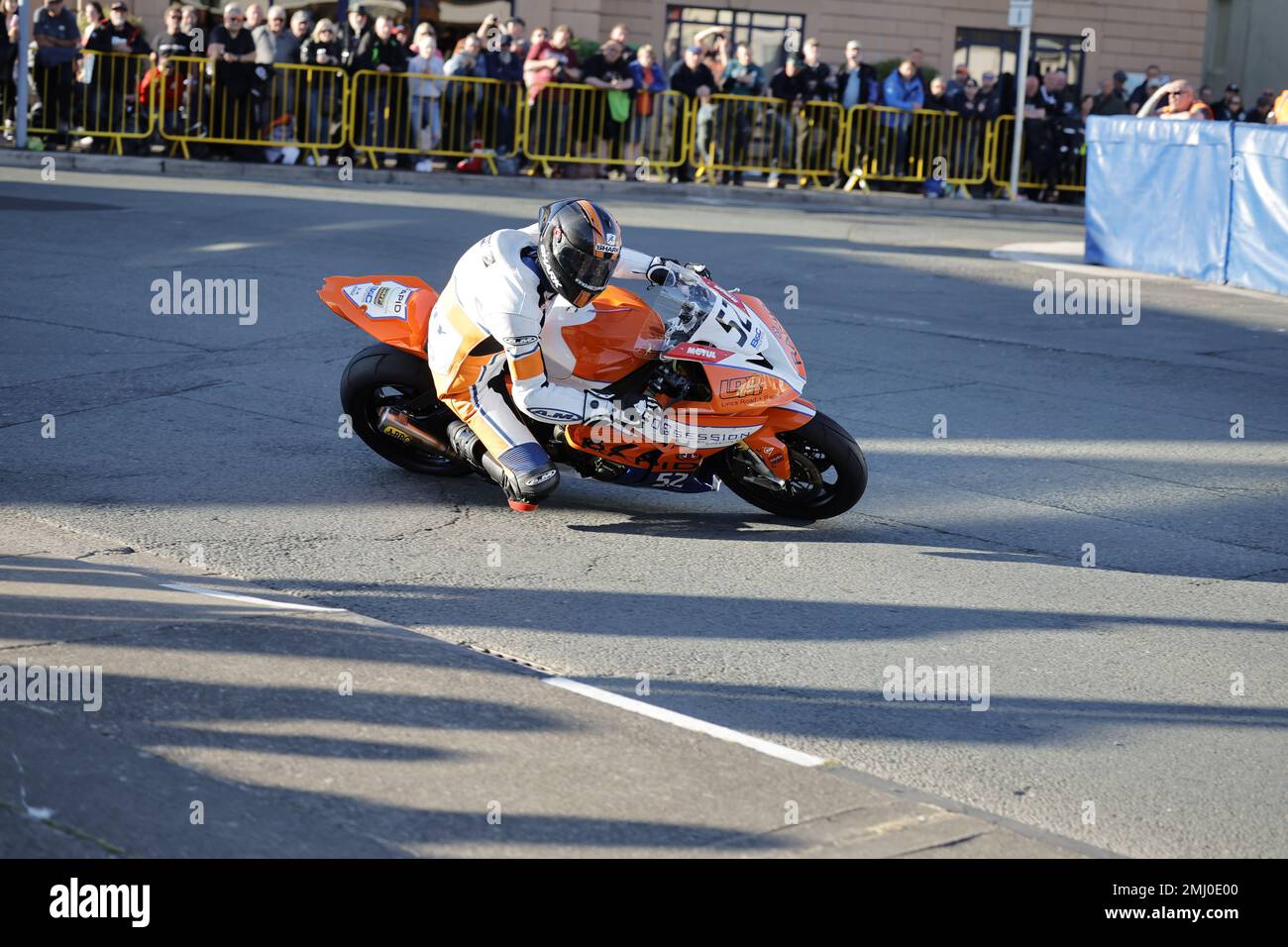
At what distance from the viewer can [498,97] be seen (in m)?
23.7

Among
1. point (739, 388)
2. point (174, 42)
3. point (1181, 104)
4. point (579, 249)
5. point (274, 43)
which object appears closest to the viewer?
point (579, 249)

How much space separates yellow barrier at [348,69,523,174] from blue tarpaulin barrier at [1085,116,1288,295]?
8.95m

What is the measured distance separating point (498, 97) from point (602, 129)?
1.63 m

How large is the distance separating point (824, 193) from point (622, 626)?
1911cm

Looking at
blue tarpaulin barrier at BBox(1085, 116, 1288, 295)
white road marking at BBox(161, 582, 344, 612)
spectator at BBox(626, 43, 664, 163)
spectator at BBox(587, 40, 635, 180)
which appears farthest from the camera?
spectator at BBox(626, 43, 664, 163)

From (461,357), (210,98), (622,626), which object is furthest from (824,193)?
(622,626)

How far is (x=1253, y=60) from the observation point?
3803 centimetres

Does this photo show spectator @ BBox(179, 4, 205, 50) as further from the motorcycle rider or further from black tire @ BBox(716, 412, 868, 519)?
black tire @ BBox(716, 412, 868, 519)

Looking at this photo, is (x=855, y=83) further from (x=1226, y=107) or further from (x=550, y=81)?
(x=1226, y=107)

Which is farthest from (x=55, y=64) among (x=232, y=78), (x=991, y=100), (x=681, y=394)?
(x=681, y=394)

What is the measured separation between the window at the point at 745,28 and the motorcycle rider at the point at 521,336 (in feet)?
89.9

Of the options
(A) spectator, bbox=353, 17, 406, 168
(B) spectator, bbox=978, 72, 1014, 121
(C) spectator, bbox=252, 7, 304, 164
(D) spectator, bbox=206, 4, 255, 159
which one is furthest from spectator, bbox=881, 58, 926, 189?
(D) spectator, bbox=206, 4, 255, 159

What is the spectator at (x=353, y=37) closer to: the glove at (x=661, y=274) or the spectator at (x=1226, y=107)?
the spectator at (x=1226, y=107)

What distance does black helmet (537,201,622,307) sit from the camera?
7.39 meters
